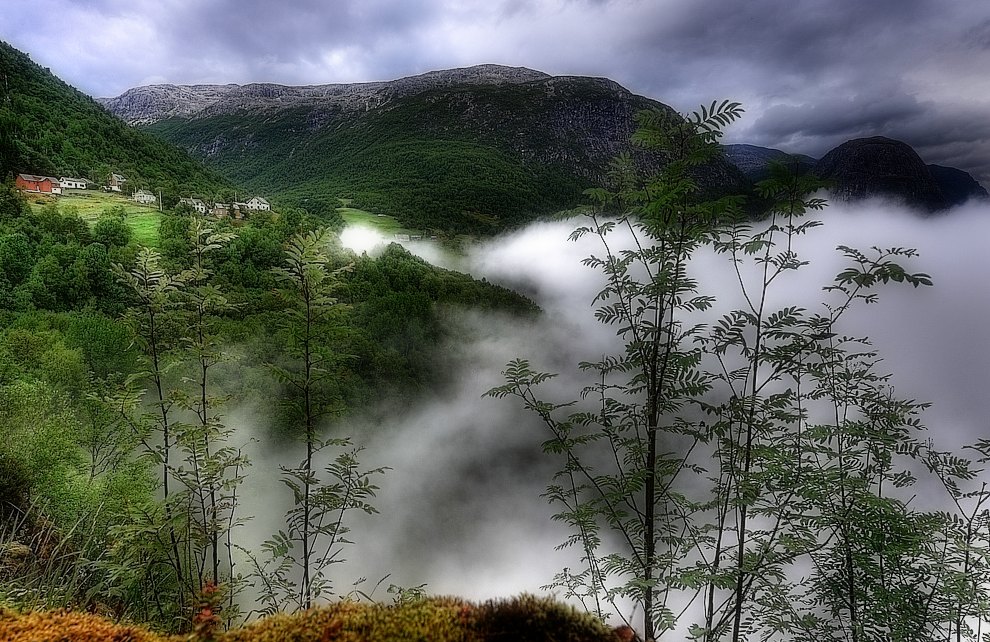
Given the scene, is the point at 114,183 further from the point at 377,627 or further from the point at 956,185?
the point at 956,185

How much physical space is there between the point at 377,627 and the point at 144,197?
2475 inches

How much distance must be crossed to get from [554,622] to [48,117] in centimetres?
8119

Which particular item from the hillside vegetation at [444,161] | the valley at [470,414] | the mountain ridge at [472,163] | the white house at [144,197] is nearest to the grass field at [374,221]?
the valley at [470,414]

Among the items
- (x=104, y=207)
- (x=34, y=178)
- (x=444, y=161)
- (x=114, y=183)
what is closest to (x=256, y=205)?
(x=114, y=183)

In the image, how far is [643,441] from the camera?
10.6 feet

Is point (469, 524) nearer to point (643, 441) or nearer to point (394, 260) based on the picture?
point (394, 260)

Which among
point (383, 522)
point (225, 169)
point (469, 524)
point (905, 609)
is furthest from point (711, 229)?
point (225, 169)

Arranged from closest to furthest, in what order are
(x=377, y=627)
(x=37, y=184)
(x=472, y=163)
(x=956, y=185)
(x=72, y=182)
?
(x=377, y=627) → (x=37, y=184) → (x=72, y=182) → (x=956, y=185) → (x=472, y=163)

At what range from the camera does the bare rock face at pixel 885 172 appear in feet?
299

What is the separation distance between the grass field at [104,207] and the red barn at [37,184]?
820 millimetres

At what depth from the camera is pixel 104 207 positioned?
43.7 meters

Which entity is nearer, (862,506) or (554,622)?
(554,622)

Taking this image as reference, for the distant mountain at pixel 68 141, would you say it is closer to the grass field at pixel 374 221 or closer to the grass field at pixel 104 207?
the grass field at pixel 104 207

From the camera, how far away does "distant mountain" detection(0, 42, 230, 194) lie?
1807 inches
